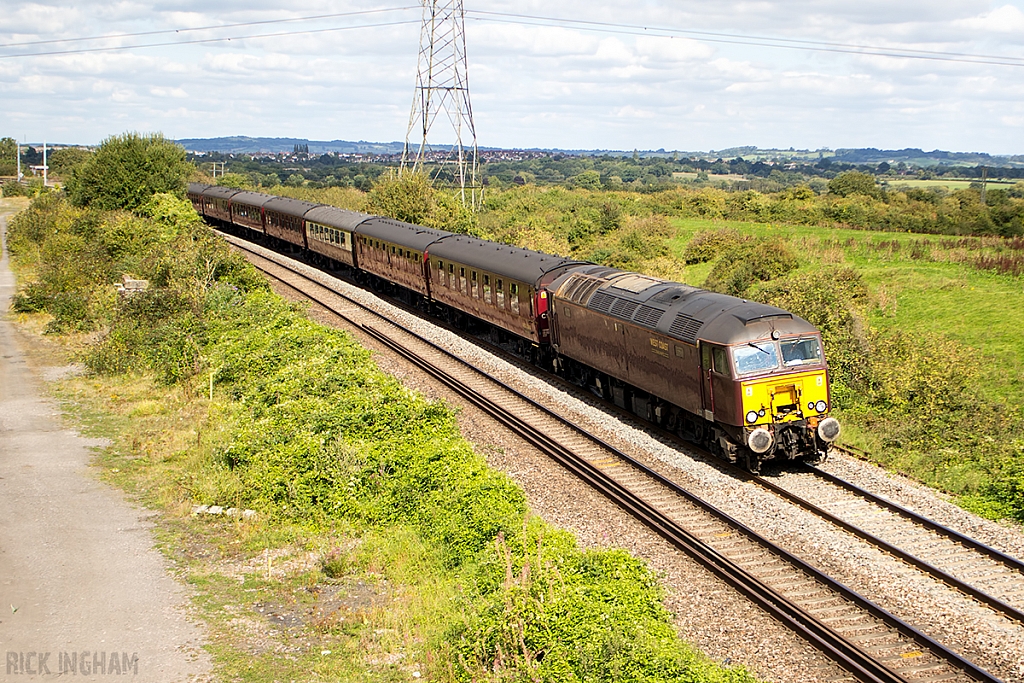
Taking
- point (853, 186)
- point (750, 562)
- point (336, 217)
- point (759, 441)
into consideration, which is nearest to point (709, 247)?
point (336, 217)

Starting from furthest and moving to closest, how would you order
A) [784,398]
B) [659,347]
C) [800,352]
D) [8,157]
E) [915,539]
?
[8,157], [659,347], [800,352], [784,398], [915,539]

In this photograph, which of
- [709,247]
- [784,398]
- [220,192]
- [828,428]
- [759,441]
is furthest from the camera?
[220,192]

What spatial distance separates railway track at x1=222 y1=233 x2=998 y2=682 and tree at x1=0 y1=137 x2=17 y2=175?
152235 millimetres

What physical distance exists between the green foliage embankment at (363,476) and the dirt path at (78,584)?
33.0 inches

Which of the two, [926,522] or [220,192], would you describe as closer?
[926,522]

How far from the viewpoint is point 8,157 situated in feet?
566

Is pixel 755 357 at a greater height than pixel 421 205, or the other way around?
pixel 421 205

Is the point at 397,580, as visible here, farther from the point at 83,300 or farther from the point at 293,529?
the point at 83,300

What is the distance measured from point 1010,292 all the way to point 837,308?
12.1m

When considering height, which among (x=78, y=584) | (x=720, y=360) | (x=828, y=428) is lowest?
(x=78, y=584)

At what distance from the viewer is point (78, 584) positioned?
42.7 ft

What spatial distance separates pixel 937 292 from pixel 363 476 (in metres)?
29.1

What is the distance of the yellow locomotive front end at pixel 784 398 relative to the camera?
57.2ft

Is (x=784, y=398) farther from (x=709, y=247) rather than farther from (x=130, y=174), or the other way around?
(x=130, y=174)
